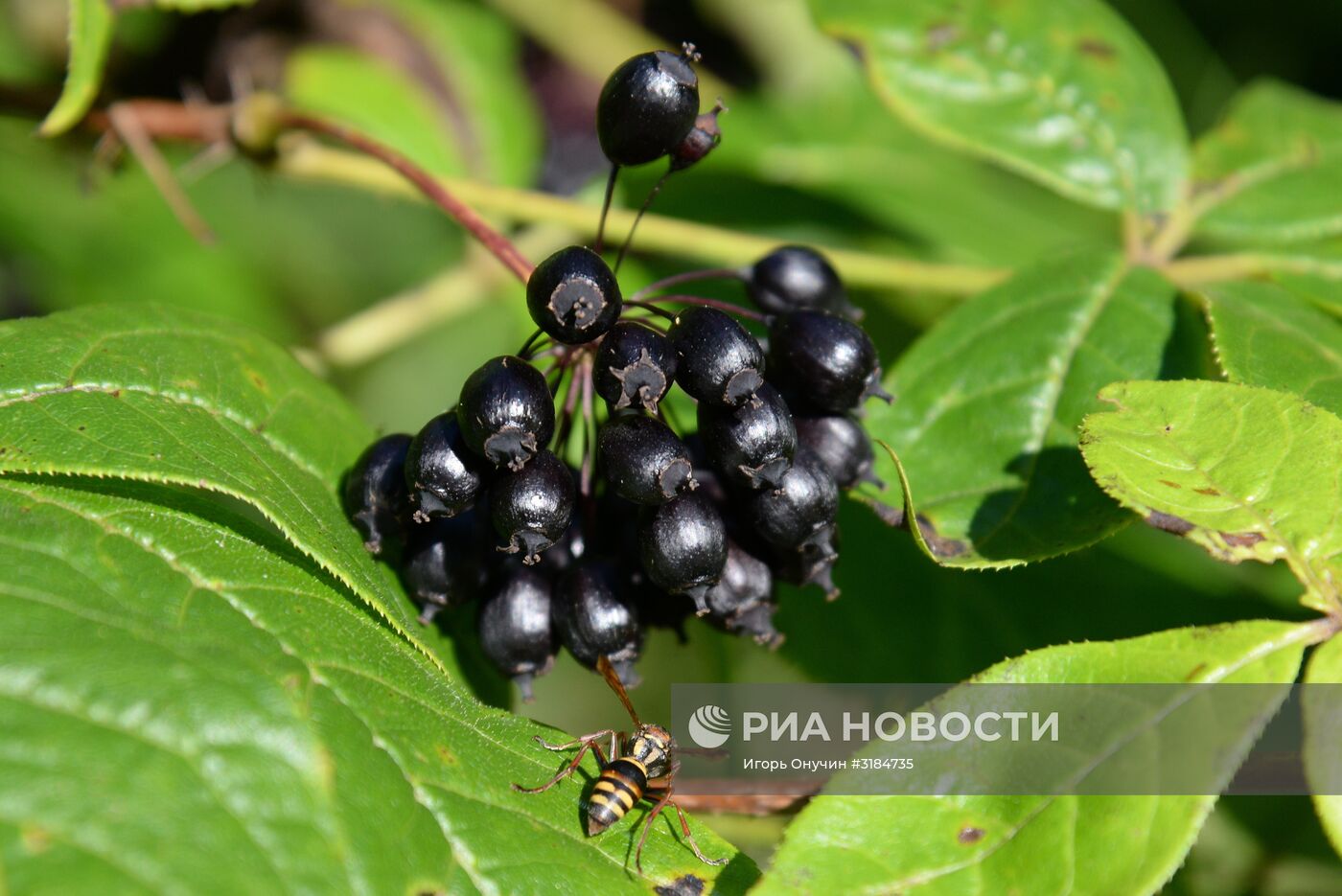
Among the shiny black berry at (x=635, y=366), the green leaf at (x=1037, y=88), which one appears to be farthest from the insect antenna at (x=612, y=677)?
the green leaf at (x=1037, y=88)

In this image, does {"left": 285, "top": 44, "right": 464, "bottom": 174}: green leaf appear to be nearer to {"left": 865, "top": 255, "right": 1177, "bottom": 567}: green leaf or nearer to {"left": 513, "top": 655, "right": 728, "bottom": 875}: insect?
{"left": 865, "top": 255, "right": 1177, "bottom": 567}: green leaf

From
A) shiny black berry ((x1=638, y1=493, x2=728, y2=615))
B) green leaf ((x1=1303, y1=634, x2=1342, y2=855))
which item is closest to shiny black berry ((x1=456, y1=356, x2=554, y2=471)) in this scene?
shiny black berry ((x1=638, y1=493, x2=728, y2=615))

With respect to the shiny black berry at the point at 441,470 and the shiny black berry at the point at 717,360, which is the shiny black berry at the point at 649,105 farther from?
the shiny black berry at the point at 441,470

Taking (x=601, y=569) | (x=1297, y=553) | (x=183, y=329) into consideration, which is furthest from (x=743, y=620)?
(x=183, y=329)

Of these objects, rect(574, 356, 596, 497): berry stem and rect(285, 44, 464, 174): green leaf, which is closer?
rect(574, 356, 596, 497): berry stem

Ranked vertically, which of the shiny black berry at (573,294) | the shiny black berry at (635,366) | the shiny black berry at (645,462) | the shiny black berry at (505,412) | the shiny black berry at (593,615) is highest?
the shiny black berry at (573,294)

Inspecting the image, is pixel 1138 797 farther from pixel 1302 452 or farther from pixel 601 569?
pixel 601 569

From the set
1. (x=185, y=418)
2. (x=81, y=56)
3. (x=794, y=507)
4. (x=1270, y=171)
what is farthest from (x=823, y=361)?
(x=1270, y=171)
